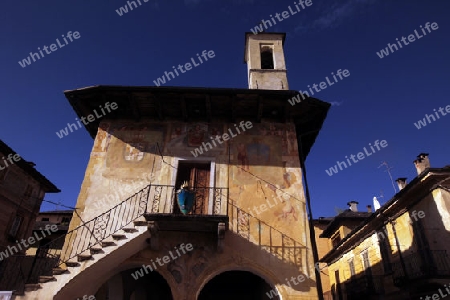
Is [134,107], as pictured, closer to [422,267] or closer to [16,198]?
[422,267]

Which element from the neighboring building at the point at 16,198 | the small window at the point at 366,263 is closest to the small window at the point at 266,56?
the small window at the point at 366,263

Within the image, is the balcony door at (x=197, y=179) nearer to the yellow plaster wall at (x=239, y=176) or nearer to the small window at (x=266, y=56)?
the yellow plaster wall at (x=239, y=176)

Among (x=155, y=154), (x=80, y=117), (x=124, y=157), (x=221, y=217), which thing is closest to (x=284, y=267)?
(x=221, y=217)

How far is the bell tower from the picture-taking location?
12680 millimetres

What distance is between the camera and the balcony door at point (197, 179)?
923 centimetres

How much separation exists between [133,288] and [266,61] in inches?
434

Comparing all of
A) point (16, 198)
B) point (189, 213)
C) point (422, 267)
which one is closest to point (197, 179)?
point (189, 213)

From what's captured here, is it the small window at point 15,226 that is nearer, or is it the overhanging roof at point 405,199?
the overhanging roof at point 405,199

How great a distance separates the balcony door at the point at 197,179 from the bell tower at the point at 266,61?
15.0ft

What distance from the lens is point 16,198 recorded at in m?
19.5

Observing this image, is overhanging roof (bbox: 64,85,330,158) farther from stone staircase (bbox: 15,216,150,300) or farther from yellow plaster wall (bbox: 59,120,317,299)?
stone staircase (bbox: 15,216,150,300)

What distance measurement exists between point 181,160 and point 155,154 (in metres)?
0.91

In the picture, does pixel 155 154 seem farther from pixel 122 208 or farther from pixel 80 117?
pixel 80 117

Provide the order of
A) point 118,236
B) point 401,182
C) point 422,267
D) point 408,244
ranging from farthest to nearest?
point 401,182
point 408,244
point 422,267
point 118,236
